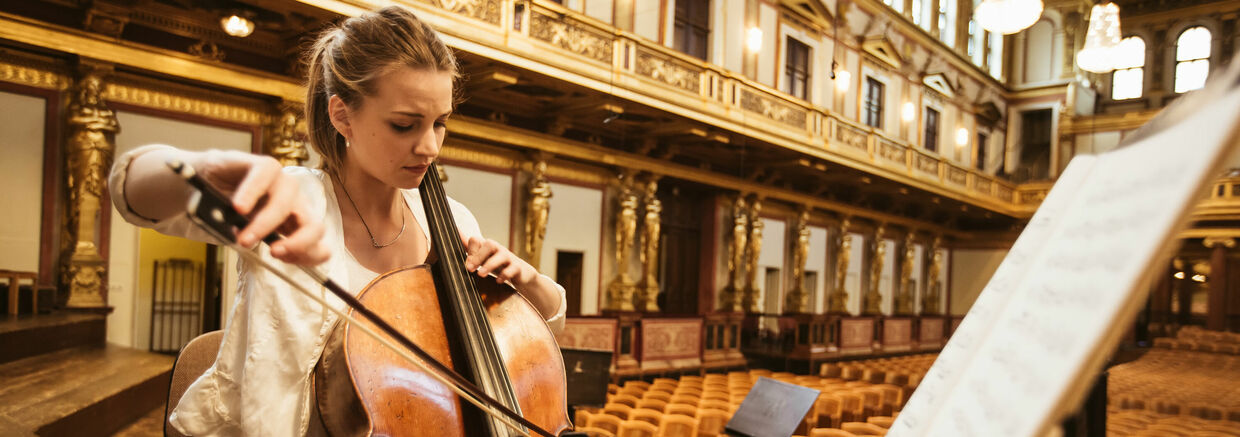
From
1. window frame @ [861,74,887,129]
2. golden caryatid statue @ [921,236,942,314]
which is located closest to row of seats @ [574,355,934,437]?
window frame @ [861,74,887,129]

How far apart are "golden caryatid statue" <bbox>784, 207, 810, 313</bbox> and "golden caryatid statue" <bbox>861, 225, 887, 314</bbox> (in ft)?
10.5

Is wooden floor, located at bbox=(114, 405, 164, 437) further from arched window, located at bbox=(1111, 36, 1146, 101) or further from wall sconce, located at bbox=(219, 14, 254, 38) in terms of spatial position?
arched window, located at bbox=(1111, 36, 1146, 101)

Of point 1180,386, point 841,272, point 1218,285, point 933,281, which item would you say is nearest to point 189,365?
point 1180,386

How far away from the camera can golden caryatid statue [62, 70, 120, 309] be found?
6.53 metres

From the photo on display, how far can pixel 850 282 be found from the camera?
17375 millimetres

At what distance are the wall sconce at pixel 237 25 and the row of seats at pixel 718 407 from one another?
16.2 feet

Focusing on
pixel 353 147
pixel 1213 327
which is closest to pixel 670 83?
pixel 353 147

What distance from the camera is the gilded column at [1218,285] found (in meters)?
18.1

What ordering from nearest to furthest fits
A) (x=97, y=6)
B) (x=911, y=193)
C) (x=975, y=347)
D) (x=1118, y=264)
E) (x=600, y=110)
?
(x=1118, y=264) → (x=975, y=347) → (x=97, y=6) → (x=600, y=110) → (x=911, y=193)

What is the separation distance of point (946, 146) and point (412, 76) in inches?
807

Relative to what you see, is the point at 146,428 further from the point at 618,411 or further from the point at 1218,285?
the point at 1218,285

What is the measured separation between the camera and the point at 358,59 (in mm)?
1243

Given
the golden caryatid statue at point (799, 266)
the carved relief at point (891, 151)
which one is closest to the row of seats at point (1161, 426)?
the golden caryatid statue at point (799, 266)

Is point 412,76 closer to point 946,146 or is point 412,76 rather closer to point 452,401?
point 452,401
